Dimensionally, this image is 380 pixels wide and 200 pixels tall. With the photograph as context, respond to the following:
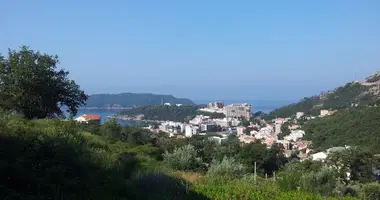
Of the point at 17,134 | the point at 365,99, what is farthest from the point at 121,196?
the point at 365,99

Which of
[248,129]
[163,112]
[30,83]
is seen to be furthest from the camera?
[163,112]

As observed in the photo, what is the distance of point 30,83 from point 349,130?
47.2 m

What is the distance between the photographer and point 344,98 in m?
103

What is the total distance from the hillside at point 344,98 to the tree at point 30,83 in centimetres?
7710

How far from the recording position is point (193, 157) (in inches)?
606

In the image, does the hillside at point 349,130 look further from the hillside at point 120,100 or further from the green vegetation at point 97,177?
the hillside at point 120,100

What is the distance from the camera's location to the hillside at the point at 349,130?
163ft

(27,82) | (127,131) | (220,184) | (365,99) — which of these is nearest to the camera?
(220,184)

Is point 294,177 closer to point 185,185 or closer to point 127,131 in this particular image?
point 185,185

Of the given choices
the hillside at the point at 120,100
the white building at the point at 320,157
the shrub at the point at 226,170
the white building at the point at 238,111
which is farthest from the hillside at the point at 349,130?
the hillside at the point at 120,100

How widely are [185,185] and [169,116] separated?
385 ft

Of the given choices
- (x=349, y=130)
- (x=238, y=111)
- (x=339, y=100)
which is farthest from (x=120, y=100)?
(x=349, y=130)

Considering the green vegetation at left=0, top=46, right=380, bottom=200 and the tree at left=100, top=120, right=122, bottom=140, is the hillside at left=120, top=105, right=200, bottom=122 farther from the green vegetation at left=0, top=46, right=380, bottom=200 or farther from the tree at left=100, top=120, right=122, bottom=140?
the green vegetation at left=0, top=46, right=380, bottom=200

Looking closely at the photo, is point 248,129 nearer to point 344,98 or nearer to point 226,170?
point 344,98
